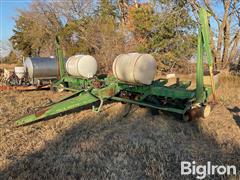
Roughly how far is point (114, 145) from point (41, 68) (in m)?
8.34

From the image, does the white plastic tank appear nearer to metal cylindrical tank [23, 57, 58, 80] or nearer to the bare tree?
metal cylindrical tank [23, 57, 58, 80]

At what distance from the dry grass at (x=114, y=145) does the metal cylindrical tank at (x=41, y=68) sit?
5.51 metres

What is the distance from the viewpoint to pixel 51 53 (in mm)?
30234

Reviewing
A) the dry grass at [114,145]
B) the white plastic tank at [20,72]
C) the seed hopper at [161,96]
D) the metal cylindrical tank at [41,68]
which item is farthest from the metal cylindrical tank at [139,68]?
the white plastic tank at [20,72]

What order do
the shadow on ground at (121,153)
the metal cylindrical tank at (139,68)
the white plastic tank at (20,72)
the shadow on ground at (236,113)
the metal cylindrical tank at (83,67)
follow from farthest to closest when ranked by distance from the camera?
the white plastic tank at (20,72) < the metal cylindrical tank at (83,67) < the metal cylindrical tank at (139,68) < the shadow on ground at (236,113) < the shadow on ground at (121,153)

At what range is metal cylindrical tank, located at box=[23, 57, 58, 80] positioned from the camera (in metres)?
11.7

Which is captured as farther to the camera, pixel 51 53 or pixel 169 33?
pixel 51 53

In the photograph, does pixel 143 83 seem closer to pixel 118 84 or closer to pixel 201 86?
pixel 118 84

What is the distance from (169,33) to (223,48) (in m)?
2.71

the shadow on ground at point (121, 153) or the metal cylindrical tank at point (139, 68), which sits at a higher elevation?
the metal cylindrical tank at point (139, 68)

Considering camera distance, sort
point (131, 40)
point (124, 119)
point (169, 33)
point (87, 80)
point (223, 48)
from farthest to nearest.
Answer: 1. point (131, 40)
2. point (169, 33)
3. point (223, 48)
4. point (87, 80)
5. point (124, 119)

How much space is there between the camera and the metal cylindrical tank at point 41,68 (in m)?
11.7

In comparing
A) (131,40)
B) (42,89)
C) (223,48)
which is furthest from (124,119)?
(131,40)

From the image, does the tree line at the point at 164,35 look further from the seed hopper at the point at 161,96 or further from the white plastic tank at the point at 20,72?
the seed hopper at the point at 161,96
